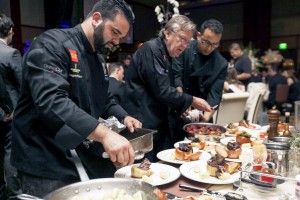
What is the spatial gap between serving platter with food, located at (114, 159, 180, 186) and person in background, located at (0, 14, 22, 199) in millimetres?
1494

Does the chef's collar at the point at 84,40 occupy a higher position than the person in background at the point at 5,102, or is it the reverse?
the chef's collar at the point at 84,40

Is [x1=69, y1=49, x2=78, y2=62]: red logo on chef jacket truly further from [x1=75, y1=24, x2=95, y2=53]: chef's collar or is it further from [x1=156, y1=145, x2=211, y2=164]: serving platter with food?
[x1=156, y1=145, x2=211, y2=164]: serving platter with food

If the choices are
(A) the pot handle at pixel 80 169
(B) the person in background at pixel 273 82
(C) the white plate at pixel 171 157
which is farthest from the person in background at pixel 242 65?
(A) the pot handle at pixel 80 169

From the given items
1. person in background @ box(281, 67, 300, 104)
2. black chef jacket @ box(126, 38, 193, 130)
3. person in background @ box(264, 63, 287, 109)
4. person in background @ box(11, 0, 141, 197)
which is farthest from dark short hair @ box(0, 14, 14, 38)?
person in background @ box(281, 67, 300, 104)

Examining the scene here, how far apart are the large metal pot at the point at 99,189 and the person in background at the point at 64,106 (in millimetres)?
74

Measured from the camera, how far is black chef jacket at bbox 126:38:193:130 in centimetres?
202

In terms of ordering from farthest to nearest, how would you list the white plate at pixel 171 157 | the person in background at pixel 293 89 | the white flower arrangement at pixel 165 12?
the person in background at pixel 293 89 → the white flower arrangement at pixel 165 12 → the white plate at pixel 171 157

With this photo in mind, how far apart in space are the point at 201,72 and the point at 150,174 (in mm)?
1467

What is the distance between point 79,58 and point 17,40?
5301mm

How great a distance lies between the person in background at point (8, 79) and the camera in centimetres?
240

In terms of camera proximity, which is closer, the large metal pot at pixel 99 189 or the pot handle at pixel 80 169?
the large metal pot at pixel 99 189

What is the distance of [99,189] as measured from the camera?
917mm

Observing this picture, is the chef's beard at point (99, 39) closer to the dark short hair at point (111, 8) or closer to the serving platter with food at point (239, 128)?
the dark short hair at point (111, 8)

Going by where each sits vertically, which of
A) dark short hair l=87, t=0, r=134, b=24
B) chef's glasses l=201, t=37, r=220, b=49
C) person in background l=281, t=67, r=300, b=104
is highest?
dark short hair l=87, t=0, r=134, b=24
